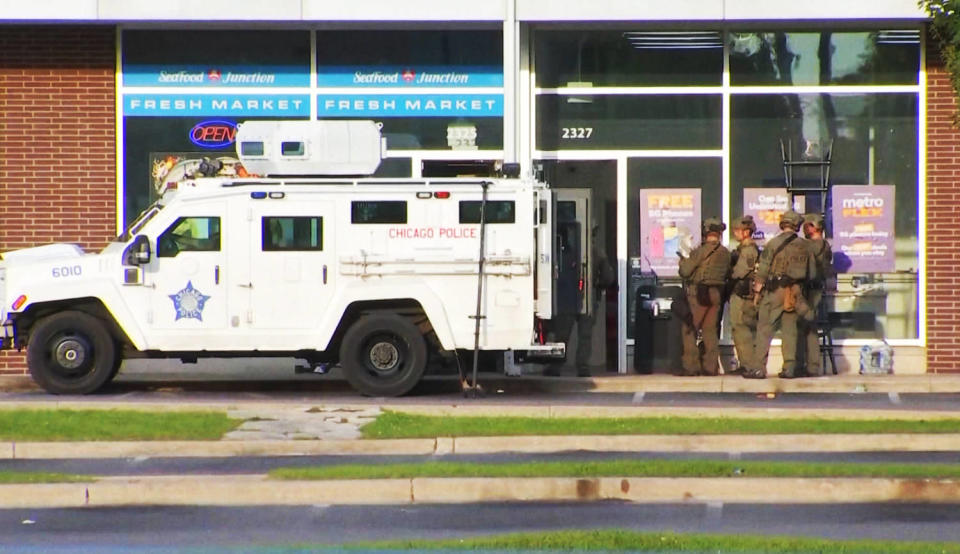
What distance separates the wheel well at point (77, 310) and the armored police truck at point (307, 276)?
8 cm

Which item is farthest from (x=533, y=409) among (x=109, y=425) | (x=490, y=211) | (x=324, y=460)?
(x=109, y=425)

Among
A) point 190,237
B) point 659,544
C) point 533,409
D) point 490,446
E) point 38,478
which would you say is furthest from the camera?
point 190,237

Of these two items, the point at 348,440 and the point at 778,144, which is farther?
the point at 778,144

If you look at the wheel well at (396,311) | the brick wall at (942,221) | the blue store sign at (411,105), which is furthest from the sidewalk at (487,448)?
the blue store sign at (411,105)

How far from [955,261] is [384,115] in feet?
21.7

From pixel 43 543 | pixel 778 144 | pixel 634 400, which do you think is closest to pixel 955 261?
pixel 778 144

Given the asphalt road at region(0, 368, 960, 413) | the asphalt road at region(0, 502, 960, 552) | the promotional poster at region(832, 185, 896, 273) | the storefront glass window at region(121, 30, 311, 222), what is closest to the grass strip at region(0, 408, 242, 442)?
the asphalt road at region(0, 368, 960, 413)

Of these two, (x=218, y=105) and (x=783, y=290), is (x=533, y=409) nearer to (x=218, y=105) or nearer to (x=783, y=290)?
(x=783, y=290)

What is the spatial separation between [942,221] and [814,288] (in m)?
1.94

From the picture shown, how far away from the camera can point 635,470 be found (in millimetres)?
11500

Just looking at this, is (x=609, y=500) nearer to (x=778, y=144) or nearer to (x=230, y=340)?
(x=230, y=340)

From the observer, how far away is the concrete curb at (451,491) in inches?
431

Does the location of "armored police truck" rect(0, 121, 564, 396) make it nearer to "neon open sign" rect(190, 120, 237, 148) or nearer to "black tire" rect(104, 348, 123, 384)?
"black tire" rect(104, 348, 123, 384)

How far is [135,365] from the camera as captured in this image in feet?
61.3
